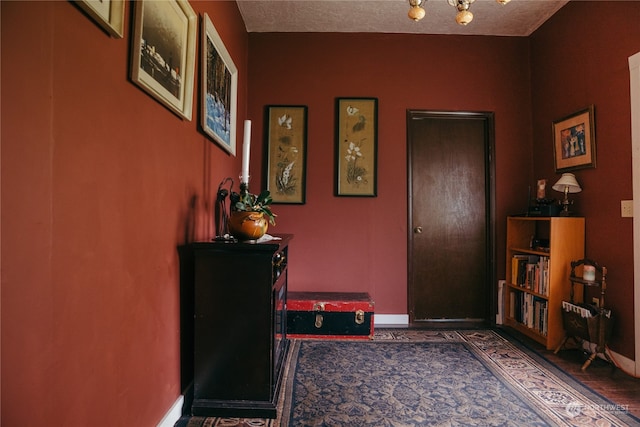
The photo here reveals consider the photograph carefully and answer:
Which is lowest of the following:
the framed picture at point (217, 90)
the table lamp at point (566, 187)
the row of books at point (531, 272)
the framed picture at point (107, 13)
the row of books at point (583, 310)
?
the row of books at point (583, 310)

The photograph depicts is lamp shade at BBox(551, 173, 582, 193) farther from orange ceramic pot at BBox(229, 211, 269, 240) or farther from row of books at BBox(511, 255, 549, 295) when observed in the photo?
orange ceramic pot at BBox(229, 211, 269, 240)

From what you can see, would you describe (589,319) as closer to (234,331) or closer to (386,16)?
(234,331)

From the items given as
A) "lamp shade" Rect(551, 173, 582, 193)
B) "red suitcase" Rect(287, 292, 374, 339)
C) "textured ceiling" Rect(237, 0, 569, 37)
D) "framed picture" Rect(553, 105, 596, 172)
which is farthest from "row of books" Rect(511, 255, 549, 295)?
"textured ceiling" Rect(237, 0, 569, 37)

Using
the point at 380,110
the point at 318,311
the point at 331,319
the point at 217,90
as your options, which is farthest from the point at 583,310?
the point at 217,90

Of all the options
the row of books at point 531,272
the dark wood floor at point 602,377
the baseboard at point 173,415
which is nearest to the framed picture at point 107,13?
the baseboard at point 173,415

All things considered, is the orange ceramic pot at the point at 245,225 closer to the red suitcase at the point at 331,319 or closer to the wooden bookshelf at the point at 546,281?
the red suitcase at the point at 331,319

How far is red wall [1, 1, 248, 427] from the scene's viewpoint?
0.80 meters

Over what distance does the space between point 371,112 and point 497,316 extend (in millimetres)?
2497

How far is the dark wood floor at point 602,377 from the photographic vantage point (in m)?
2.03

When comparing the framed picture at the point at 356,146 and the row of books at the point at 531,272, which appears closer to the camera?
the row of books at the point at 531,272

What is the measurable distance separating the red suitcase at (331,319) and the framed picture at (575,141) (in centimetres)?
217

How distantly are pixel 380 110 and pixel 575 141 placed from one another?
5.82 ft

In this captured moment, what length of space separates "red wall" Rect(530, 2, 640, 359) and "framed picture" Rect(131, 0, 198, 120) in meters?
3.02

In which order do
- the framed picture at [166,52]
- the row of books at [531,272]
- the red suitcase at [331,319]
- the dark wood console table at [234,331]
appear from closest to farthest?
the framed picture at [166,52] < the dark wood console table at [234,331] < the row of books at [531,272] < the red suitcase at [331,319]
